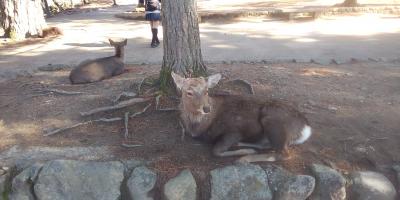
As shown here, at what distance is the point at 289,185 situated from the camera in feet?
15.4

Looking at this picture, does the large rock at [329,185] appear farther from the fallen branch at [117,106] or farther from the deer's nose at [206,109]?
the fallen branch at [117,106]

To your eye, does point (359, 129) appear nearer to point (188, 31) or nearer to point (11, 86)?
point (188, 31)

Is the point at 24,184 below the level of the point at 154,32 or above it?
below

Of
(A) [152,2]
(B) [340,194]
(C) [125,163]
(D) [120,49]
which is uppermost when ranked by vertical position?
(A) [152,2]

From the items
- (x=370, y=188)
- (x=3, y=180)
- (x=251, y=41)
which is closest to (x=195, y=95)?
(x=370, y=188)

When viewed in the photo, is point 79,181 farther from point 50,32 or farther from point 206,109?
point 50,32

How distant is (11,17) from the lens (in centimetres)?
1304

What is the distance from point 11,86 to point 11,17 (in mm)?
5922

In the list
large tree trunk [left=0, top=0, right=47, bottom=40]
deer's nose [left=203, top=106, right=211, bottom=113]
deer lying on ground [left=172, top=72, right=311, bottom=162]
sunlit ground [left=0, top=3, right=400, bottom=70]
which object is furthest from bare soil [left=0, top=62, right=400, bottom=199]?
large tree trunk [left=0, top=0, right=47, bottom=40]

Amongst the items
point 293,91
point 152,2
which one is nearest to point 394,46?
point 293,91

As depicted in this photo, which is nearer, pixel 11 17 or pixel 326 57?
pixel 326 57

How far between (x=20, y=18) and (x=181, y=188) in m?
10.2

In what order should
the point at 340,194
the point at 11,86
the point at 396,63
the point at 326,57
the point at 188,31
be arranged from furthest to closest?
the point at 326,57 → the point at 396,63 → the point at 11,86 → the point at 188,31 → the point at 340,194

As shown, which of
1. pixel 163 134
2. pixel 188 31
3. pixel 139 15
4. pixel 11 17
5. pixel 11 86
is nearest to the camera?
pixel 163 134
